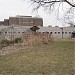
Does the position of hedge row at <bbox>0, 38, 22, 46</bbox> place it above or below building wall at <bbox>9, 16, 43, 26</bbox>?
below

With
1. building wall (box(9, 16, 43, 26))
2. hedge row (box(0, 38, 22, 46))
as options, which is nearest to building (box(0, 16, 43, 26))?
building wall (box(9, 16, 43, 26))

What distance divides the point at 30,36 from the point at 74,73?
2271 cm

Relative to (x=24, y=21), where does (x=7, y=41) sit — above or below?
below

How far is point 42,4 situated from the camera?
17.7 meters

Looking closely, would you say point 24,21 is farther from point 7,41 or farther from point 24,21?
point 7,41

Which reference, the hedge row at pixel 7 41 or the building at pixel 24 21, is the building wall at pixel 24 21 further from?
the hedge row at pixel 7 41

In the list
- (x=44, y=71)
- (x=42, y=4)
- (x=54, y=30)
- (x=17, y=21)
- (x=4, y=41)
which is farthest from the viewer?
(x=17, y=21)

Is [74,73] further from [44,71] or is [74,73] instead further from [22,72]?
[22,72]

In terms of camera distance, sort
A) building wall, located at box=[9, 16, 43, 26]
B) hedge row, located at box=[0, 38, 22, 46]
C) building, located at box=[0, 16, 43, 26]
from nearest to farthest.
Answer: hedge row, located at box=[0, 38, 22, 46]
building, located at box=[0, 16, 43, 26]
building wall, located at box=[9, 16, 43, 26]

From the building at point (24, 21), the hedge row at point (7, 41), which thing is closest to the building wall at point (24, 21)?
the building at point (24, 21)

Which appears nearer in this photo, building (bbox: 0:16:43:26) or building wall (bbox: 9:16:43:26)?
building (bbox: 0:16:43:26)

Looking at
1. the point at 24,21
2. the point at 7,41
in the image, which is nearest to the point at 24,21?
the point at 24,21

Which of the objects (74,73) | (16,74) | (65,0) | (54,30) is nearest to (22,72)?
(16,74)

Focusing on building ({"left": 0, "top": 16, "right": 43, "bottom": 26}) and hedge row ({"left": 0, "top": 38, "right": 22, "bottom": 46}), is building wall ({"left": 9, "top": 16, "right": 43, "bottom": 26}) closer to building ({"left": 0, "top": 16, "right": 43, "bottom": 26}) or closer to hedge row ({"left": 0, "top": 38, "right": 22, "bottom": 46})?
building ({"left": 0, "top": 16, "right": 43, "bottom": 26})
